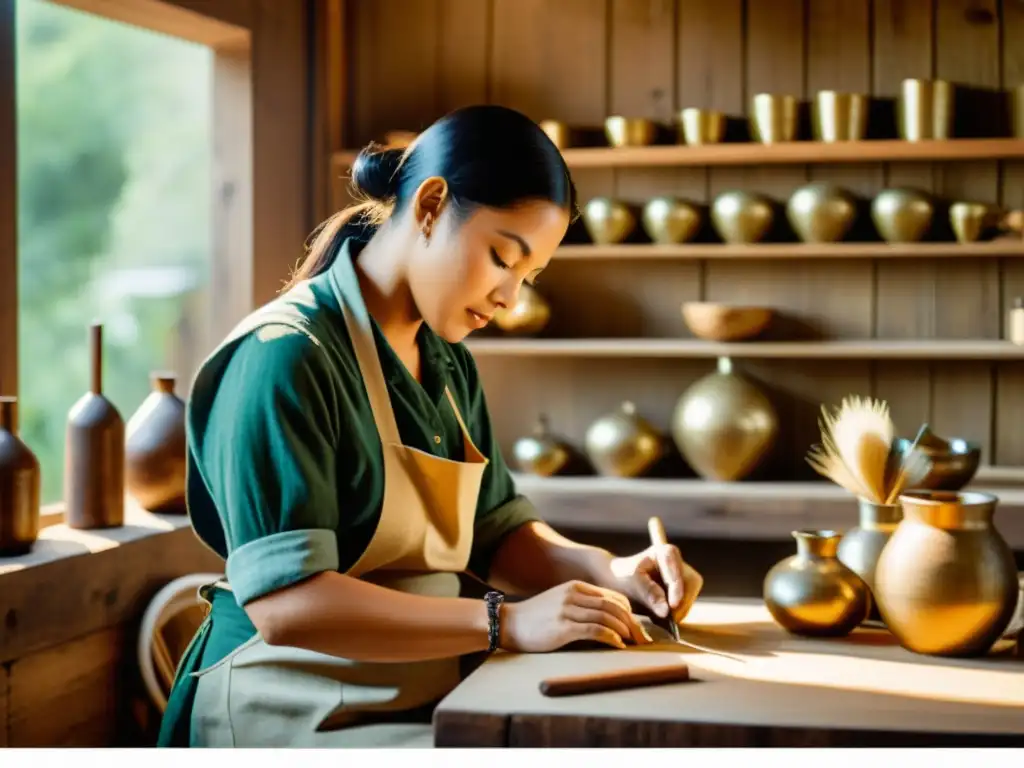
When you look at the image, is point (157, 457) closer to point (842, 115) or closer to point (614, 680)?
point (614, 680)

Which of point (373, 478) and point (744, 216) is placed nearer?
point (373, 478)

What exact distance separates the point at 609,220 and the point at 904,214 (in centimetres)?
83

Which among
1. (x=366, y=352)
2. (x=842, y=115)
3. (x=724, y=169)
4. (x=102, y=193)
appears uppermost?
(x=102, y=193)

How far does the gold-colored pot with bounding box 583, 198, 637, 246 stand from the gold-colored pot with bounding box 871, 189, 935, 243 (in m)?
0.72

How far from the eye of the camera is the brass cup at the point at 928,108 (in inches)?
131

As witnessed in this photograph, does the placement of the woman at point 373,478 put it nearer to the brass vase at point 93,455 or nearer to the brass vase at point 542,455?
the brass vase at point 93,455

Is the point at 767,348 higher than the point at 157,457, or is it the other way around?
the point at 767,348

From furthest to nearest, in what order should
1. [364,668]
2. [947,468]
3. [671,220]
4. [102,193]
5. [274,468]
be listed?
[102,193] < [671,220] < [947,468] < [364,668] < [274,468]

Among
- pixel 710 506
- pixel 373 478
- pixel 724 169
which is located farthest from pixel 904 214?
pixel 373 478

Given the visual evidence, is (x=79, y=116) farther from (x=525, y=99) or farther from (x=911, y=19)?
(x=911, y=19)

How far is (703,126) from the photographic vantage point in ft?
11.3

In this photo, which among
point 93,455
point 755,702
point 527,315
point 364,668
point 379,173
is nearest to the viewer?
point 755,702

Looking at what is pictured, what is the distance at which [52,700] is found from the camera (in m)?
2.11

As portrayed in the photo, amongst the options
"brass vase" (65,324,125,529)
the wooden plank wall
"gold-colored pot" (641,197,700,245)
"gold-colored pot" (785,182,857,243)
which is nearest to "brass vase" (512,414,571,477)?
the wooden plank wall
